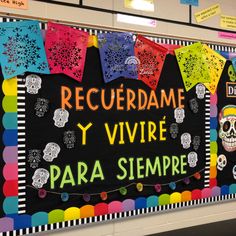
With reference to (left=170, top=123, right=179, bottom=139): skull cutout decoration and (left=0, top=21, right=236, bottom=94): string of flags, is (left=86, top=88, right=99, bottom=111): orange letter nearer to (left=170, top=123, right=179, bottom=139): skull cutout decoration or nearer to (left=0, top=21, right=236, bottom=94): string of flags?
(left=0, top=21, right=236, bottom=94): string of flags

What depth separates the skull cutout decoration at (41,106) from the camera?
3.92 ft

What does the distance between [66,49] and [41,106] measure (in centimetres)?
19

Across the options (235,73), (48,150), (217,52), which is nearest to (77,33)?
(48,150)

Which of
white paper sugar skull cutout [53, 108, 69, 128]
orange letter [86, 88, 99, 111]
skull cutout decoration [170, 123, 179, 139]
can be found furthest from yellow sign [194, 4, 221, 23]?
white paper sugar skull cutout [53, 108, 69, 128]

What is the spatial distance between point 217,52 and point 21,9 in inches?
31.2

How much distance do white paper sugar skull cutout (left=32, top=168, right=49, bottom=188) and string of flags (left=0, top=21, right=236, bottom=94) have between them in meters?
0.29

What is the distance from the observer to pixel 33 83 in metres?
1.18

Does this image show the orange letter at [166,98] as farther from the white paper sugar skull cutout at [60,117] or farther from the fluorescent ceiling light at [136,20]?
the white paper sugar skull cutout at [60,117]

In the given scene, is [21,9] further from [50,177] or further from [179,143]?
[179,143]

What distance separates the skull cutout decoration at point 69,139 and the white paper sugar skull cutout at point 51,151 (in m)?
0.03

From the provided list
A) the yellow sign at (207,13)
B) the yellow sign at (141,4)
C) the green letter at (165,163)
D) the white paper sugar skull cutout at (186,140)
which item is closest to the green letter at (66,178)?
the green letter at (165,163)

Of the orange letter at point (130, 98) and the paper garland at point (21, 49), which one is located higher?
the paper garland at point (21, 49)

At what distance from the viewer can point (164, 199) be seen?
145 cm

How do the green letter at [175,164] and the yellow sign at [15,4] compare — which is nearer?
the yellow sign at [15,4]
